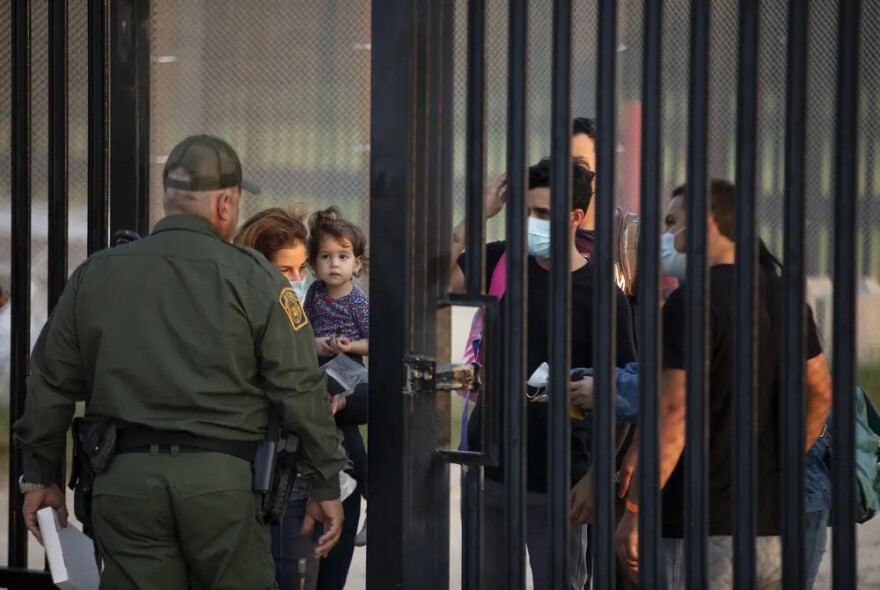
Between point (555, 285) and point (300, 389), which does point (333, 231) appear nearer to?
point (300, 389)

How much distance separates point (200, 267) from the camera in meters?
3.15

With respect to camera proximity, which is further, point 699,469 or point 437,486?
point 437,486

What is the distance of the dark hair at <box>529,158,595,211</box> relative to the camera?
3715mm

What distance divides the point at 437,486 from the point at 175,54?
1.54 meters

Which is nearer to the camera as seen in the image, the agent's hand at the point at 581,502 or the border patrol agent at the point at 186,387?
the border patrol agent at the point at 186,387

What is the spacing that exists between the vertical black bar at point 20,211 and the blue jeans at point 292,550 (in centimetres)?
76

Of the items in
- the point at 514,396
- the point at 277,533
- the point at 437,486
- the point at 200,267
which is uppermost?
the point at 200,267

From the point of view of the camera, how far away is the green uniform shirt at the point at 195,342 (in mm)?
3121

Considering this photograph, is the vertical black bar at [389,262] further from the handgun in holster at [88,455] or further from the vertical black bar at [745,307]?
the vertical black bar at [745,307]

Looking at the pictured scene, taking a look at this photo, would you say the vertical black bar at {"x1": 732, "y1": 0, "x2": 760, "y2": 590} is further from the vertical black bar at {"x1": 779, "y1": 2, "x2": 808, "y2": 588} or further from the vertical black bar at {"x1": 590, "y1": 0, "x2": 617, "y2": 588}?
the vertical black bar at {"x1": 590, "y1": 0, "x2": 617, "y2": 588}

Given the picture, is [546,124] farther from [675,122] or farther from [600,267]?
[600,267]

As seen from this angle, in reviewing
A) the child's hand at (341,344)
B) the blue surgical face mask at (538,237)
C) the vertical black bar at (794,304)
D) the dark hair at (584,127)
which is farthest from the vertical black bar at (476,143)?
the dark hair at (584,127)

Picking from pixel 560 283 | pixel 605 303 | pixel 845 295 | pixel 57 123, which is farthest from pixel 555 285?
pixel 57 123

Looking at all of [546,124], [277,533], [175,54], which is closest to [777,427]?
[546,124]
